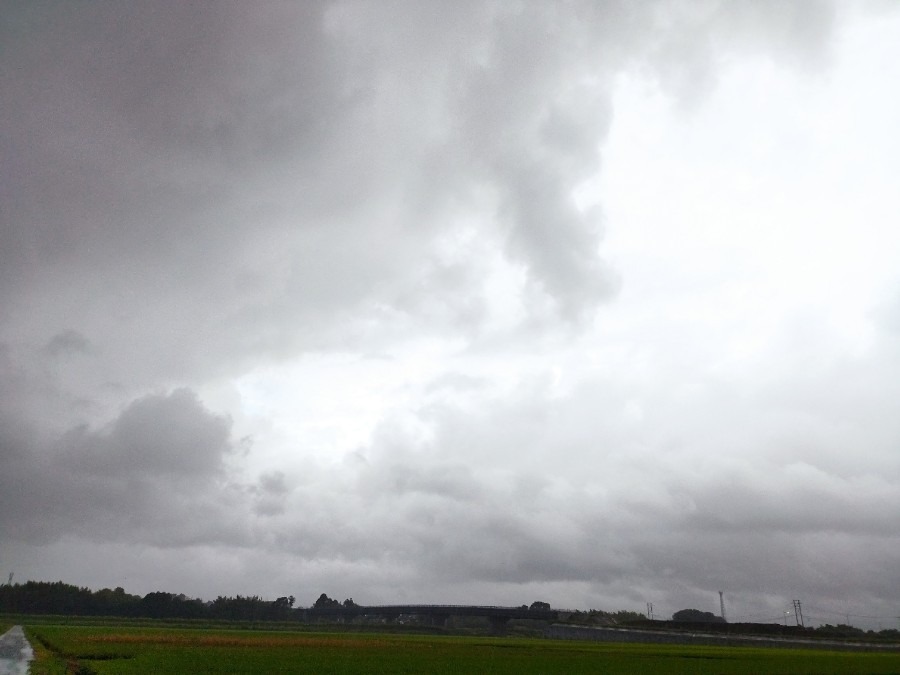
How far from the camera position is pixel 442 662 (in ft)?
199

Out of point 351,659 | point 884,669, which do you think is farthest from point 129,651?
point 884,669

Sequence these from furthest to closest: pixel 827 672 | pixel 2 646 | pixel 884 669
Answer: pixel 2 646, pixel 884 669, pixel 827 672

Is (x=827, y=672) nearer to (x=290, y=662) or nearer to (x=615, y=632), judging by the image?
(x=290, y=662)

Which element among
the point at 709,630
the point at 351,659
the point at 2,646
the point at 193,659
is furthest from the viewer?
the point at 709,630

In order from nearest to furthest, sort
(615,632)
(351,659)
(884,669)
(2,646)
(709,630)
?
(884,669) < (351,659) < (2,646) < (615,632) < (709,630)

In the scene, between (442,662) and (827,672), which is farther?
(442,662)

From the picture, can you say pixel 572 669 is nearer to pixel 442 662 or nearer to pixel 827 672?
pixel 442 662

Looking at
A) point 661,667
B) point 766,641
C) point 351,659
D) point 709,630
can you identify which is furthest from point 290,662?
point 709,630

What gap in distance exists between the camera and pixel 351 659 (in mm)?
62500

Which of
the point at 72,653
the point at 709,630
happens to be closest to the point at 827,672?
the point at 72,653

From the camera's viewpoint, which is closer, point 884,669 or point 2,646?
point 884,669

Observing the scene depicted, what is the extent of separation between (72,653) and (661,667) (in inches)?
2253

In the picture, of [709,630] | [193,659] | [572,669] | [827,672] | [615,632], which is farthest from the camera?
[709,630]

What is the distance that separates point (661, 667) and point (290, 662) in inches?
1334
